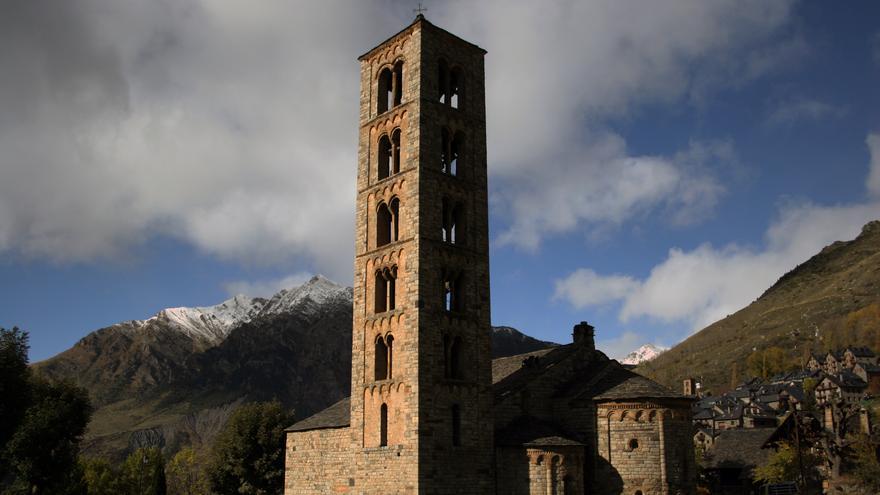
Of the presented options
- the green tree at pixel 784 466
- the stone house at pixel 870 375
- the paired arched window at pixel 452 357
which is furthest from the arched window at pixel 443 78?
the stone house at pixel 870 375

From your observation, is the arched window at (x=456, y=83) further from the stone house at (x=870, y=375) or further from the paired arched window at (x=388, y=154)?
the stone house at (x=870, y=375)

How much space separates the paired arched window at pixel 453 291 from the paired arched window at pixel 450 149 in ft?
17.3

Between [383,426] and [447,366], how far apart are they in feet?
12.8

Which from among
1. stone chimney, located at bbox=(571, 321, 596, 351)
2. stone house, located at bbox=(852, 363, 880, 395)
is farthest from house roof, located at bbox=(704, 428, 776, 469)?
stone house, located at bbox=(852, 363, 880, 395)

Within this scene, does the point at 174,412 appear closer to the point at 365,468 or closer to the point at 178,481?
the point at 178,481

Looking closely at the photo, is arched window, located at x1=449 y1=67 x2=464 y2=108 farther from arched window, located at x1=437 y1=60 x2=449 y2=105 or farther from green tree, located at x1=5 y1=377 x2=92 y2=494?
green tree, located at x1=5 y1=377 x2=92 y2=494

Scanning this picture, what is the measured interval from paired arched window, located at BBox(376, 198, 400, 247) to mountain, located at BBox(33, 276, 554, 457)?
101m

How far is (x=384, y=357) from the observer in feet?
114

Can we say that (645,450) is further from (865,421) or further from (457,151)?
(865,421)

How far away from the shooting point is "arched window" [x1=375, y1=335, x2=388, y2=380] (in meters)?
34.2

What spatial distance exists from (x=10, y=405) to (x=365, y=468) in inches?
936

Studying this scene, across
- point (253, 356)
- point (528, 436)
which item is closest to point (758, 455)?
point (528, 436)

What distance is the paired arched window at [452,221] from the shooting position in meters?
35.9

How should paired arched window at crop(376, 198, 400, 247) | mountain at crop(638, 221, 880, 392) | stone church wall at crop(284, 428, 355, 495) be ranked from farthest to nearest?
mountain at crop(638, 221, 880, 392), stone church wall at crop(284, 428, 355, 495), paired arched window at crop(376, 198, 400, 247)
